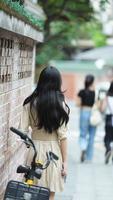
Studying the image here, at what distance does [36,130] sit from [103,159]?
8742mm

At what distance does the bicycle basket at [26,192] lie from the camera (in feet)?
21.3

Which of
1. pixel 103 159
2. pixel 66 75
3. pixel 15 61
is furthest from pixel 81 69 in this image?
pixel 15 61

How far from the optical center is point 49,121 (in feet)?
23.9

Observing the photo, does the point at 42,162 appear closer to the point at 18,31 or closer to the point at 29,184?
the point at 29,184

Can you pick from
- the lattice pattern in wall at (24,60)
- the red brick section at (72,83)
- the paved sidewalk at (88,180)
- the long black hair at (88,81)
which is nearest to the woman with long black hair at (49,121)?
the lattice pattern in wall at (24,60)

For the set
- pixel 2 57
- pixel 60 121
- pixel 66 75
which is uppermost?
pixel 2 57

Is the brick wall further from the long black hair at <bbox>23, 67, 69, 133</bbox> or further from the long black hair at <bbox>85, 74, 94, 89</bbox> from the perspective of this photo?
the long black hair at <bbox>85, 74, 94, 89</bbox>

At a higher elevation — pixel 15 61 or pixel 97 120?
pixel 15 61

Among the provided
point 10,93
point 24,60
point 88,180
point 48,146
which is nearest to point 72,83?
point 88,180

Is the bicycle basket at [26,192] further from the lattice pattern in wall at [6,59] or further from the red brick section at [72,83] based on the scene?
the red brick section at [72,83]

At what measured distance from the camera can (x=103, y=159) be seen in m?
16.0

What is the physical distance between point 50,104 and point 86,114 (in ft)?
24.7

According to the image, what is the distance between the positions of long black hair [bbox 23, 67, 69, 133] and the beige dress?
0.07 m

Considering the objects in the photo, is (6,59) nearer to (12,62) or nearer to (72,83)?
(12,62)
